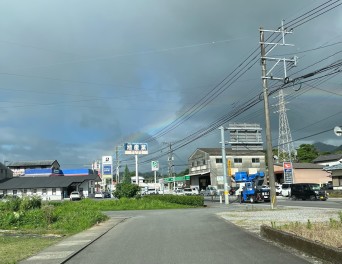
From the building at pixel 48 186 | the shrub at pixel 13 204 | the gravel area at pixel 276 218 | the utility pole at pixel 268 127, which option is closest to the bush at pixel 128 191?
the shrub at pixel 13 204

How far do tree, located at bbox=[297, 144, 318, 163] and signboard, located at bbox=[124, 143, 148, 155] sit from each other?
209 feet

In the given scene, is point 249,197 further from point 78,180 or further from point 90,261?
point 78,180

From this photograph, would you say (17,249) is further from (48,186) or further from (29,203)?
(48,186)

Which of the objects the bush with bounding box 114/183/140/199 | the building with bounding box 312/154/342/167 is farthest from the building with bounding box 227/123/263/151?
the building with bounding box 312/154/342/167

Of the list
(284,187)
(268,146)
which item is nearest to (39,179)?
(284,187)

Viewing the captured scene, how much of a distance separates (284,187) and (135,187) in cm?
2109

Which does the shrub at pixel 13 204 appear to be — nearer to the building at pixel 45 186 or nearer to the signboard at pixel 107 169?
the building at pixel 45 186

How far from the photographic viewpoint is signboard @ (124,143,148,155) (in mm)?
73062

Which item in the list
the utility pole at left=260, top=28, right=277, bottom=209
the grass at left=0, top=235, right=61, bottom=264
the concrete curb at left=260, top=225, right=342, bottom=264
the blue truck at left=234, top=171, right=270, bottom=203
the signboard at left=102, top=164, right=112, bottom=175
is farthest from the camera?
the signboard at left=102, top=164, right=112, bottom=175

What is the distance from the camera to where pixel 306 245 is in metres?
9.94

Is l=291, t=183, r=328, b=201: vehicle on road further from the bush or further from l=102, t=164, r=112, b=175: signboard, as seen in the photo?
A: l=102, t=164, r=112, b=175: signboard

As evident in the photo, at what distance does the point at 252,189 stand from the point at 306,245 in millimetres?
37510

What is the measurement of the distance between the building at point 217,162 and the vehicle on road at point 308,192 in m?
39.3

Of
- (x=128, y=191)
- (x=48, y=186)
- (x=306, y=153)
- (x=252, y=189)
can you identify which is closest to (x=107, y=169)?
(x=48, y=186)
